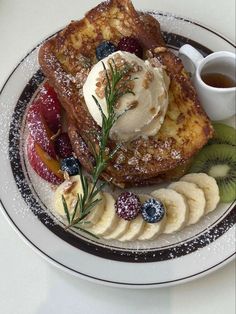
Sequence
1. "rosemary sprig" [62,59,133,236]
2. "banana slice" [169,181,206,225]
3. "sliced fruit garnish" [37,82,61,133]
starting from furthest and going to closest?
"sliced fruit garnish" [37,82,61,133]
"banana slice" [169,181,206,225]
"rosemary sprig" [62,59,133,236]

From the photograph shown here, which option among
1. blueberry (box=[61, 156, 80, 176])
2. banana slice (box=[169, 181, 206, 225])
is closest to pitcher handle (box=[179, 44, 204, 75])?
banana slice (box=[169, 181, 206, 225])

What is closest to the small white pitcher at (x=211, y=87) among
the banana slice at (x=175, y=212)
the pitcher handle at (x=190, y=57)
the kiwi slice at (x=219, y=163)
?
the pitcher handle at (x=190, y=57)

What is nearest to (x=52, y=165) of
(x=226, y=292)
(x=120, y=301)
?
(x=120, y=301)

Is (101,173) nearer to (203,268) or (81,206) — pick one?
(81,206)

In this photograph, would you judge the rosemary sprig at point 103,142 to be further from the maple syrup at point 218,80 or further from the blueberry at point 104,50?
the maple syrup at point 218,80

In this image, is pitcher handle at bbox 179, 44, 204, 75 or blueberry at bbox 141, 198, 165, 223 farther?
pitcher handle at bbox 179, 44, 204, 75

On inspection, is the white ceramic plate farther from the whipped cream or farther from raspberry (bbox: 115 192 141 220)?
the whipped cream

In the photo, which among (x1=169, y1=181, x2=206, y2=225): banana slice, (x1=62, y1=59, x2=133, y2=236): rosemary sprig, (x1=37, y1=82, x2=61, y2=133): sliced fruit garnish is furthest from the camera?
(x1=37, y1=82, x2=61, y2=133): sliced fruit garnish
